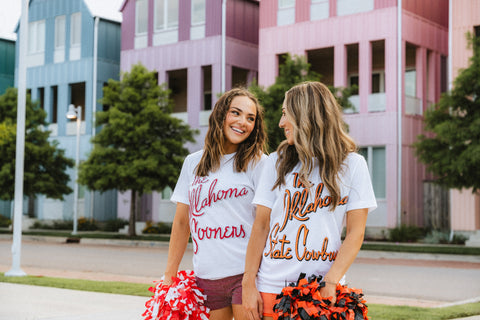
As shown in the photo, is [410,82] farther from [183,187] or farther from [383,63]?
[183,187]

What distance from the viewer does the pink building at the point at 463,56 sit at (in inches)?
984

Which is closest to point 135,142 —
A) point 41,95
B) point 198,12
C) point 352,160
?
point 198,12

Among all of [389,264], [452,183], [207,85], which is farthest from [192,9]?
[389,264]

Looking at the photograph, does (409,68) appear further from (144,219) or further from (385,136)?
(144,219)

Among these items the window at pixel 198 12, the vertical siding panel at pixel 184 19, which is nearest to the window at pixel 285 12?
the window at pixel 198 12

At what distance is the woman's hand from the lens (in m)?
3.35

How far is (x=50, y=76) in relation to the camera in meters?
37.5

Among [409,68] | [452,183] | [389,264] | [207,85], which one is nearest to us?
[389,264]

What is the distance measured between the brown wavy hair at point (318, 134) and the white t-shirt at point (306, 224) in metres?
0.04

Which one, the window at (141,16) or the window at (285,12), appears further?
the window at (141,16)

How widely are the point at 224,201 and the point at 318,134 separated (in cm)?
84

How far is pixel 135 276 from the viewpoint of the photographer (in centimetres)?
1480

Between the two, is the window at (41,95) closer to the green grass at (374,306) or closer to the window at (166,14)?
the window at (166,14)

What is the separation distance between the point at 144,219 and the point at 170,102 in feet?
22.0
